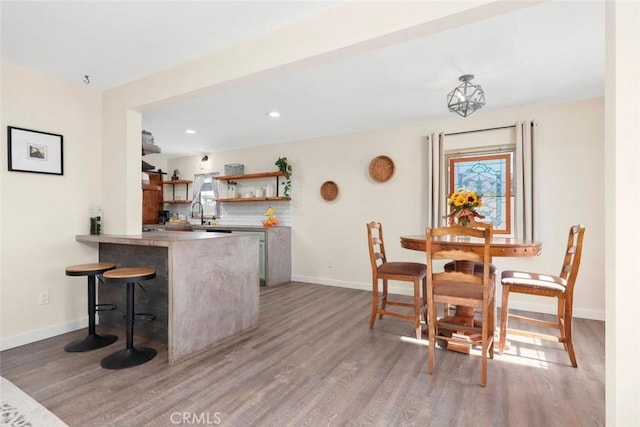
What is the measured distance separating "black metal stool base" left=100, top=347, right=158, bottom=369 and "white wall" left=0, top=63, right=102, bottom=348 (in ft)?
3.17

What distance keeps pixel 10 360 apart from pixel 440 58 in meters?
4.06

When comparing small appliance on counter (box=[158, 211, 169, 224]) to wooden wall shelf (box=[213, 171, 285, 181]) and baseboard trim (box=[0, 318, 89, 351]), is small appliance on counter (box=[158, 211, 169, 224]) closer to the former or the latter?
wooden wall shelf (box=[213, 171, 285, 181])

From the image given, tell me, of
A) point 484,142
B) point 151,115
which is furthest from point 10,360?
point 484,142

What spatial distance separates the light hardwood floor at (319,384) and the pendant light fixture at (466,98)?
2089 millimetres

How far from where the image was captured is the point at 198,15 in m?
1.95

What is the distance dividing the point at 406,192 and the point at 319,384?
2970 millimetres

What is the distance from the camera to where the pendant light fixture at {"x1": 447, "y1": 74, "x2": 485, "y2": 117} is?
9.00 feet

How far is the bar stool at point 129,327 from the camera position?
2229 millimetres

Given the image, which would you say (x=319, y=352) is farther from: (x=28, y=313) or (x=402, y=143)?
(x=402, y=143)

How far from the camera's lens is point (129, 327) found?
7.63ft

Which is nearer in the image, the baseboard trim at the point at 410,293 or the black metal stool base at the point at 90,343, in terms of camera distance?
the black metal stool base at the point at 90,343

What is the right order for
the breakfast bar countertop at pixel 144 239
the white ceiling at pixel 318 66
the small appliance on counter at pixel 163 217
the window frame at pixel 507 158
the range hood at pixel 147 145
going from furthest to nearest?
1. the small appliance on counter at pixel 163 217
2. the window frame at pixel 507 158
3. the range hood at pixel 147 145
4. the breakfast bar countertop at pixel 144 239
5. the white ceiling at pixel 318 66

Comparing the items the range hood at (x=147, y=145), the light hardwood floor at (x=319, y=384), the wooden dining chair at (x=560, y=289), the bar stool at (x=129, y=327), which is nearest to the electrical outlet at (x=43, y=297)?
the light hardwood floor at (x=319, y=384)

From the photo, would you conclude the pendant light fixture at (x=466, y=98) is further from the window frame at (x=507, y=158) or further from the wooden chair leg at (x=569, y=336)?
the wooden chair leg at (x=569, y=336)
